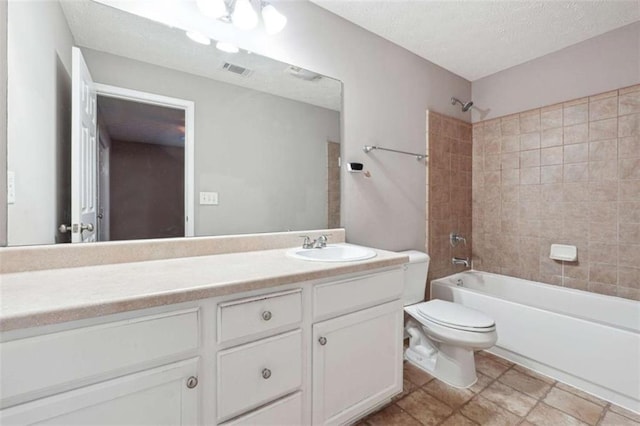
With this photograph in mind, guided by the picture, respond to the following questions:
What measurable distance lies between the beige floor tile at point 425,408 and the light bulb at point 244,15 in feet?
7.31

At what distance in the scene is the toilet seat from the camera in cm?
162

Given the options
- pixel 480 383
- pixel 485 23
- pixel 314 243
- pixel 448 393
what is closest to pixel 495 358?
pixel 480 383

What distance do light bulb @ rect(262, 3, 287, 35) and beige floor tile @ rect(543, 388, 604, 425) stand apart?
8.48 feet

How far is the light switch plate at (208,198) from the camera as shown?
57.8 inches

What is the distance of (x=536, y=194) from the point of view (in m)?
A: 2.46

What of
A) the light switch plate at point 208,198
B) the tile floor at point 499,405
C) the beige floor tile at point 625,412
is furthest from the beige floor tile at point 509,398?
the light switch plate at point 208,198

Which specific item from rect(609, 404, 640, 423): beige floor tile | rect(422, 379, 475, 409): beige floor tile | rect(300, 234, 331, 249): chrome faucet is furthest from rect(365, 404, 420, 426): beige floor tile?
rect(609, 404, 640, 423): beige floor tile

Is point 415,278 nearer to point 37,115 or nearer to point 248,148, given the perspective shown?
point 248,148

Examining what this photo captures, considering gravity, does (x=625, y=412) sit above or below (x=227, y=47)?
below

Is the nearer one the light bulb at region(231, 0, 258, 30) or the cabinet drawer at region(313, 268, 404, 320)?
the cabinet drawer at region(313, 268, 404, 320)

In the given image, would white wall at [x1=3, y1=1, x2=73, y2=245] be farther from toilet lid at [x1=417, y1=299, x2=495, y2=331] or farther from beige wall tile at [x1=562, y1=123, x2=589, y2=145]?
beige wall tile at [x1=562, y1=123, x2=589, y2=145]

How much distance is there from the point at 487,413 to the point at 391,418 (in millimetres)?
523

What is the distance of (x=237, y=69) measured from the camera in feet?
5.14

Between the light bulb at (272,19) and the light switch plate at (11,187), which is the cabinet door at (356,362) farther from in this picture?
the light bulb at (272,19)
